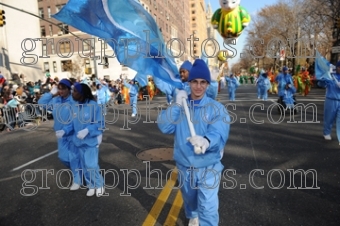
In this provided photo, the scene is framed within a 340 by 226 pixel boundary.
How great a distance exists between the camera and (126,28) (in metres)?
3.16

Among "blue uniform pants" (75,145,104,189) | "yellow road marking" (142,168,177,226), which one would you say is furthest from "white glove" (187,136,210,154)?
"blue uniform pants" (75,145,104,189)

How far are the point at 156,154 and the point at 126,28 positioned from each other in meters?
3.49

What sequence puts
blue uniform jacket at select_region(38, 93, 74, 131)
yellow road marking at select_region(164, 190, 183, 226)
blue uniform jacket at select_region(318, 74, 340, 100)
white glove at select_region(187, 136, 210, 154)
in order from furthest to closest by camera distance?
1. blue uniform jacket at select_region(318, 74, 340, 100)
2. blue uniform jacket at select_region(38, 93, 74, 131)
3. yellow road marking at select_region(164, 190, 183, 226)
4. white glove at select_region(187, 136, 210, 154)

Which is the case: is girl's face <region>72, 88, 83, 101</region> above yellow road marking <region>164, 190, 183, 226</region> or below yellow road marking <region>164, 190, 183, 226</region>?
above

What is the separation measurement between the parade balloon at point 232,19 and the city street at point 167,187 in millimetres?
2568

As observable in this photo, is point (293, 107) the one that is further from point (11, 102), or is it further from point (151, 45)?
point (11, 102)

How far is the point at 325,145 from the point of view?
6.28 m

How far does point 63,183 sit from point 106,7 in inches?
120

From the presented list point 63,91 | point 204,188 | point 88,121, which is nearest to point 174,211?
point 204,188

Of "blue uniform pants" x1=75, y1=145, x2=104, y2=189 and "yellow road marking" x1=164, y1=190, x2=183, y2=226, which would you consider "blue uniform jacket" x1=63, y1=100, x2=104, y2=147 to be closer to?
"blue uniform pants" x1=75, y1=145, x2=104, y2=189

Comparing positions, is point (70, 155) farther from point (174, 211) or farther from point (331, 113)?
point (331, 113)

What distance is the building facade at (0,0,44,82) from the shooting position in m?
Result: 26.0

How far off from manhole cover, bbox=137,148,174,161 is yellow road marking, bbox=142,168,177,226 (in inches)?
37.6

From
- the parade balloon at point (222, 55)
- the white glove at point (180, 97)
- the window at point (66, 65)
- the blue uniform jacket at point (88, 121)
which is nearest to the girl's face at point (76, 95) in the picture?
the blue uniform jacket at point (88, 121)
